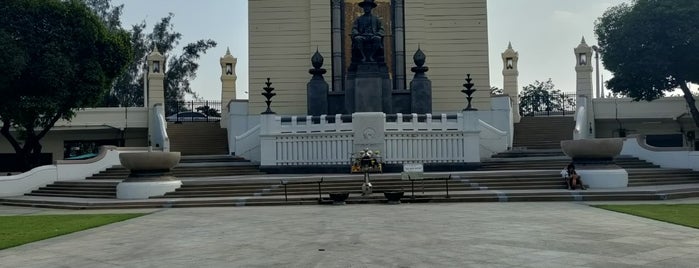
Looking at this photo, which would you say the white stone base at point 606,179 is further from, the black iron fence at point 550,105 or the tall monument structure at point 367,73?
the black iron fence at point 550,105

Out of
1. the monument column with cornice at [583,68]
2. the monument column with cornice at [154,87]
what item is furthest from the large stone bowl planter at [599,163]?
the monument column with cornice at [154,87]

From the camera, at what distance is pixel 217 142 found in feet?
99.5

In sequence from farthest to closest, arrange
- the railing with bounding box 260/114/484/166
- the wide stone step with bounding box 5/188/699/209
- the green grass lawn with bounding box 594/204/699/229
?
the railing with bounding box 260/114/484/166 → the wide stone step with bounding box 5/188/699/209 → the green grass lawn with bounding box 594/204/699/229

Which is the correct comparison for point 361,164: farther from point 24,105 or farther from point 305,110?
point 24,105

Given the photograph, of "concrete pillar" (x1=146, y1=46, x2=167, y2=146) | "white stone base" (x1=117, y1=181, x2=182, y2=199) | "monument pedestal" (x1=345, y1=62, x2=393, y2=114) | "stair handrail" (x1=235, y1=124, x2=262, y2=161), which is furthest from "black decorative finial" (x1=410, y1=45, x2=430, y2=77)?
"concrete pillar" (x1=146, y1=46, x2=167, y2=146)

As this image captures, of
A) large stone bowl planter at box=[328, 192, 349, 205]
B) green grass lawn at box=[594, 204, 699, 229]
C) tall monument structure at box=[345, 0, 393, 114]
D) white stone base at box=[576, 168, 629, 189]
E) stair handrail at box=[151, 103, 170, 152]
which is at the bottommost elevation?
green grass lawn at box=[594, 204, 699, 229]

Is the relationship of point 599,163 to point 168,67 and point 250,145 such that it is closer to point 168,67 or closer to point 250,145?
point 250,145

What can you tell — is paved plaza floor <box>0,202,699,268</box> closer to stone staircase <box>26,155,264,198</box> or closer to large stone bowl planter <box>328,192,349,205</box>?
large stone bowl planter <box>328,192,349,205</box>

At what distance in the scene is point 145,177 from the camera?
17.2 meters

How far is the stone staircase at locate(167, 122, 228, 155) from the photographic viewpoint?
29.0 meters

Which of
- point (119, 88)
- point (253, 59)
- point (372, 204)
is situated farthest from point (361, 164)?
point (119, 88)

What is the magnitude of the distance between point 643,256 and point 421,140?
14806 mm

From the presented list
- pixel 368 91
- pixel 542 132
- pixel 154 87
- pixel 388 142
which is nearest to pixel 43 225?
pixel 388 142

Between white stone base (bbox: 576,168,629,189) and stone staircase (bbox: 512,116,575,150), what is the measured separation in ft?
32.4
